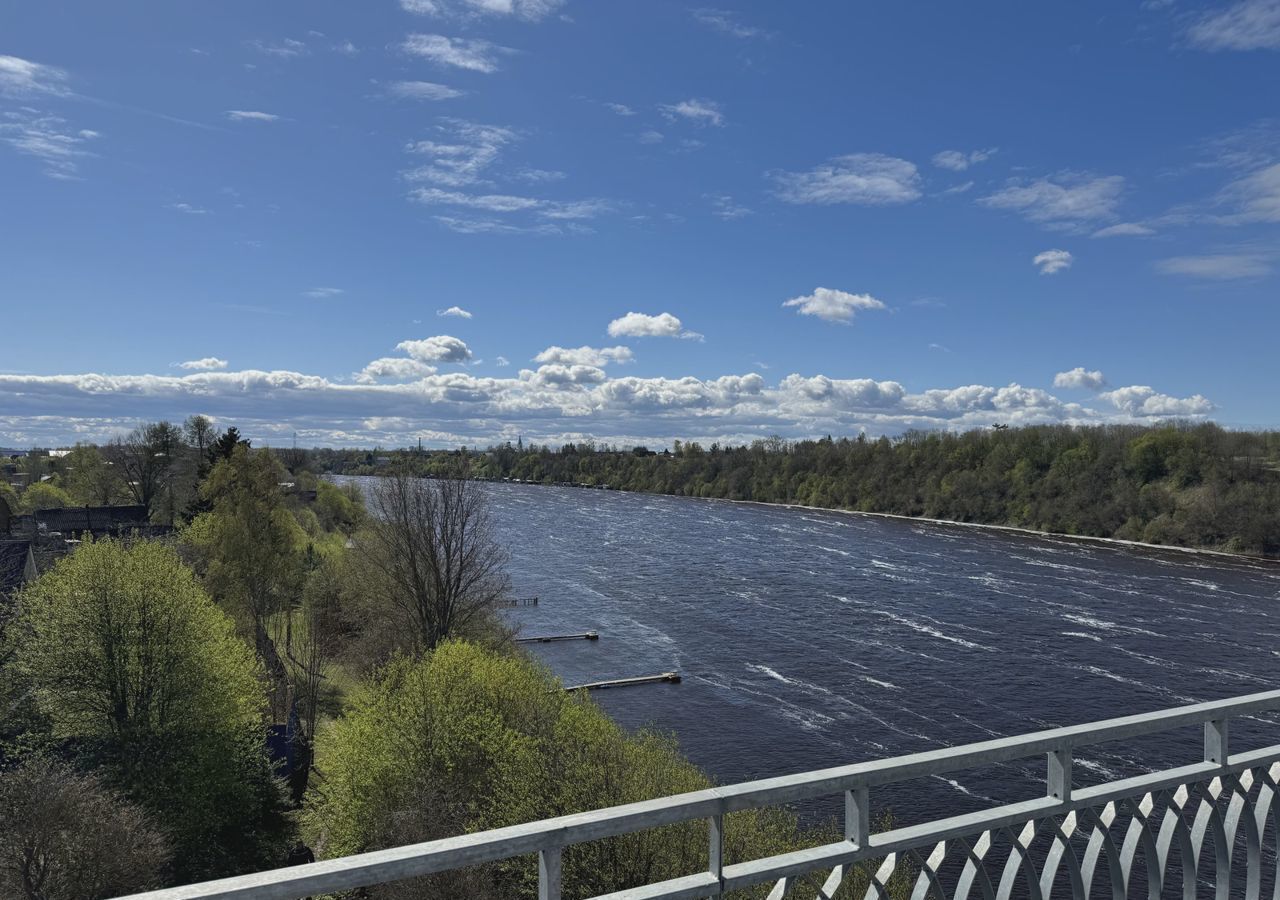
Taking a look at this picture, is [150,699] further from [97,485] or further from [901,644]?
[97,485]

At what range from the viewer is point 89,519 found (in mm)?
58500

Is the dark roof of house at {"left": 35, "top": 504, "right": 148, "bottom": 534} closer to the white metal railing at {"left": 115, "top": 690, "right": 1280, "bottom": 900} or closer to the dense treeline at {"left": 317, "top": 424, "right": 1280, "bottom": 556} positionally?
the dense treeline at {"left": 317, "top": 424, "right": 1280, "bottom": 556}

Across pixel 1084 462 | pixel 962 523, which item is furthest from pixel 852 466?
pixel 1084 462

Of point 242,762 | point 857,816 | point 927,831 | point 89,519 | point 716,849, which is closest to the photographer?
point 716,849

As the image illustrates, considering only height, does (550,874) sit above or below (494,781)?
→ above

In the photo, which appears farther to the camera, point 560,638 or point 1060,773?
point 560,638

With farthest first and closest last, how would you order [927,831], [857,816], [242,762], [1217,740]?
1. [242,762]
2. [1217,740]
3. [927,831]
4. [857,816]

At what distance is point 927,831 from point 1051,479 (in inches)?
4296

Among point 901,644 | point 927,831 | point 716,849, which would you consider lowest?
point 901,644

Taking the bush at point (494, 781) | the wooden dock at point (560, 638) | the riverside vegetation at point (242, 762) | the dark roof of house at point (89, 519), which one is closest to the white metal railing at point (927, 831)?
the riverside vegetation at point (242, 762)

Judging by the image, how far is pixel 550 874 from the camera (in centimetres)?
255

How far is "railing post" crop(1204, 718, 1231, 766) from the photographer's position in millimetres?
3916

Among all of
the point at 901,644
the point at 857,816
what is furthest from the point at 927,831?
the point at 901,644

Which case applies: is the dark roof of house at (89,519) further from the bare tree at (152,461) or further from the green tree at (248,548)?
the green tree at (248,548)
